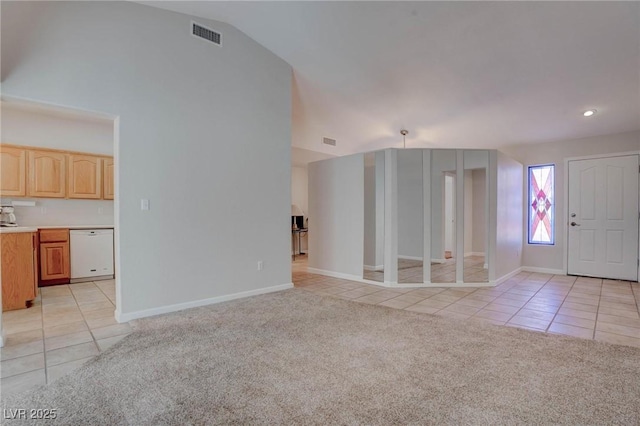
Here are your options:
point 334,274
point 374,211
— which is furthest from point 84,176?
point 374,211

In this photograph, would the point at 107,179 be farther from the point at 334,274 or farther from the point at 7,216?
the point at 334,274

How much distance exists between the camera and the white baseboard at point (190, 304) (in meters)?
3.24

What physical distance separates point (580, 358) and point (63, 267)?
22.1 feet

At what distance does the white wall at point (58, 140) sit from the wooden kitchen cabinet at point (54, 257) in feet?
1.85

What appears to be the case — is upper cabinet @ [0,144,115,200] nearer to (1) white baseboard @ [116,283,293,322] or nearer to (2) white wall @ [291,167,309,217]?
(1) white baseboard @ [116,283,293,322]

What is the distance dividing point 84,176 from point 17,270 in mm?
2345

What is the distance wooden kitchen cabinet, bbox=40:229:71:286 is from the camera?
190 inches

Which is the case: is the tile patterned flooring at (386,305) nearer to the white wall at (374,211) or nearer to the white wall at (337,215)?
the white wall at (337,215)

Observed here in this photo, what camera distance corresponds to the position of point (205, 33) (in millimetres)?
3844

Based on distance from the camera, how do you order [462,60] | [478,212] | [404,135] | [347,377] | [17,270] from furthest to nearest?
[478,212] < [404,135] < [462,60] < [17,270] < [347,377]

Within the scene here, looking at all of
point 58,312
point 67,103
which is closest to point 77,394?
point 58,312

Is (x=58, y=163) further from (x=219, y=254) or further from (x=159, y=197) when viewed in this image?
(x=219, y=254)

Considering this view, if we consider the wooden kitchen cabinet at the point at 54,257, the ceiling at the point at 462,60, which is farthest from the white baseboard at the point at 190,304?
the ceiling at the point at 462,60

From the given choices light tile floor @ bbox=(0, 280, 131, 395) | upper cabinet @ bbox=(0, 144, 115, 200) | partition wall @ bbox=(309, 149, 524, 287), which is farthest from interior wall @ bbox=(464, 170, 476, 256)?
upper cabinet @ bbox=(0, 144, 115, 200)
